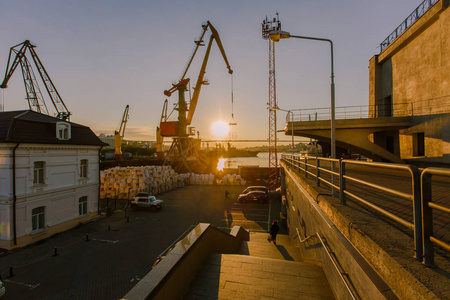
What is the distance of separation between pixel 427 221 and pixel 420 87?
1772 centimetres

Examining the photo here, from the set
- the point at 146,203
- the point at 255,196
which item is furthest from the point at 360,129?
the point at 146,203

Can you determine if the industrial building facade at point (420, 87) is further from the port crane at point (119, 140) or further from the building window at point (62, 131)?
the port crane at point (119, 140)

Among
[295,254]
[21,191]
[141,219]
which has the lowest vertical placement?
[141,219]

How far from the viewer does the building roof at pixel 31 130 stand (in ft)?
47.6

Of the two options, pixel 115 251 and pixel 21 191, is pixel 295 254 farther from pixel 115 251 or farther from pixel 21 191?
pixel 21 191

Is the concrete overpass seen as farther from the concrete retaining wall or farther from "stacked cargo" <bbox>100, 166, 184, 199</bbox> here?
"stacked cargo" <bbox>100, 166, 184, 199</bbox>

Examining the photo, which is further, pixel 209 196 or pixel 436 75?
pixel 209 196

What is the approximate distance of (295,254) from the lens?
398 inches

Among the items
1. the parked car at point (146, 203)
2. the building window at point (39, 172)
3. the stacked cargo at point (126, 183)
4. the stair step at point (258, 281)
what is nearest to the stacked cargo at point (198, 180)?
the stacked cargo at point (126, 183)

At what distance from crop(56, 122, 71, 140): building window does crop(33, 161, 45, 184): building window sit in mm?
2239

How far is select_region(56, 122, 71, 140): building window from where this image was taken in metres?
17.3

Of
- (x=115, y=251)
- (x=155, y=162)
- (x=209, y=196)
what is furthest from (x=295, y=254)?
(x=155, y=162)

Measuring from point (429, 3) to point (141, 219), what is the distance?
2719cm

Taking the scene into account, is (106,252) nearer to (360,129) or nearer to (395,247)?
(395,247)
